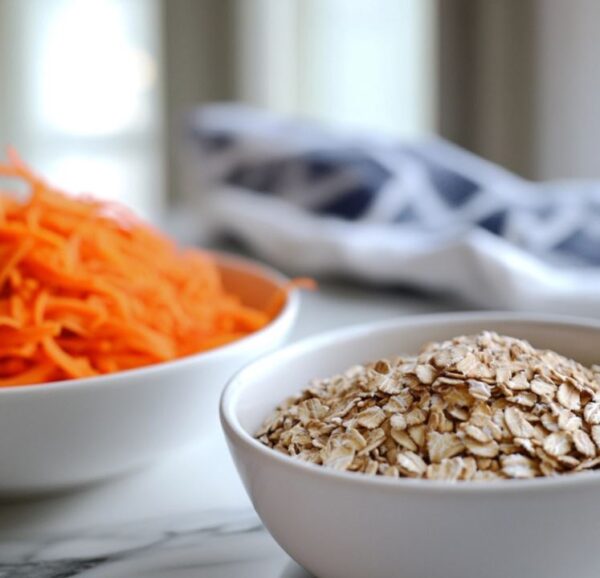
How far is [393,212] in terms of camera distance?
139cm

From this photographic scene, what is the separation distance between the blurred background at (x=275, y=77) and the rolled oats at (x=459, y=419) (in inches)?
78.2

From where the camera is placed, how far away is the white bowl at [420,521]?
437mm

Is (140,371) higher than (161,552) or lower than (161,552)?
higher

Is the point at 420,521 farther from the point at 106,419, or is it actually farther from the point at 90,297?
the point at 90,297

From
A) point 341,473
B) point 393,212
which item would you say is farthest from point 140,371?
point 393,212

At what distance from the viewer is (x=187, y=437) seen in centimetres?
71

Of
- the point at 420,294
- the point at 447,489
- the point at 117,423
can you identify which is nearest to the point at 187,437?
the point at 117,423

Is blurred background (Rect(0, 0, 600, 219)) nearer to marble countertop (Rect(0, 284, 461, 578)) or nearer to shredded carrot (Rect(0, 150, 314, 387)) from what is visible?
shredded carrot (Rect(0, 150, 314, 387))

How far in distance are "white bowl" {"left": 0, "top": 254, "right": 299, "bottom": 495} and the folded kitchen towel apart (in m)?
0.48

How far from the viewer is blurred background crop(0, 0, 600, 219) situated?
2.48m

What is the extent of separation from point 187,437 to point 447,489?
1.02ft

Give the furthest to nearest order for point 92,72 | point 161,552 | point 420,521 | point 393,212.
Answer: point 92,72 < point 393,212 < point 161,552 < point 420,521

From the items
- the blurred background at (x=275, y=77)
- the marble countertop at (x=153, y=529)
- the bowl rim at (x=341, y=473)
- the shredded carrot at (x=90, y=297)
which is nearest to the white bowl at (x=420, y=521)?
the bowl rim at (x=341, y=473)

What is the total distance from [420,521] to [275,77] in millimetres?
3432
